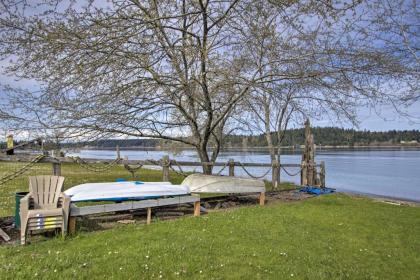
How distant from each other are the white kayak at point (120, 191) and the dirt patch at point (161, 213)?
0.48 m

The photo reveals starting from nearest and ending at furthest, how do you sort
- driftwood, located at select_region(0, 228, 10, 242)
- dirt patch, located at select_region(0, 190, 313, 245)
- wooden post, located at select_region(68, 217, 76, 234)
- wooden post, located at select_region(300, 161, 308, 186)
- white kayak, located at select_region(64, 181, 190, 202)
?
driftwood, located at select_region(0, 228, 10, 242) → wooden post, located at select_region(68, 217, 76, 234) → dirt patch, located at select_region(0, 190, 313, 245) → white kayak, located at select_region(64, 181, 190, 202) → wooden post, located at select_region(300, 161, 308, 186)

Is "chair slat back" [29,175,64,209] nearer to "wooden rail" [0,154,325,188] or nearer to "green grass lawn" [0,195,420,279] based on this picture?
"green grass lawn" [0,195,420,279]

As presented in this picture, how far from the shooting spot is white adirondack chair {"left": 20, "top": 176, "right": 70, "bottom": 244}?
18.7 feet

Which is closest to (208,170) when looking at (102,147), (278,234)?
(102,147)

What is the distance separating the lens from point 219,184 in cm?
992

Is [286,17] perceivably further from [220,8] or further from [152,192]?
[152,192]

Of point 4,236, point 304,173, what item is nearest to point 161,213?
point 4,236

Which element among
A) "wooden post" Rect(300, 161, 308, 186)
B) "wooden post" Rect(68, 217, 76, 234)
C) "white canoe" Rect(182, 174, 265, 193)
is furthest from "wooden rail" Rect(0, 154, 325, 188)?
"wooden post" Rect(68, 217, 76, 234)

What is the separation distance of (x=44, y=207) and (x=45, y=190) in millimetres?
316

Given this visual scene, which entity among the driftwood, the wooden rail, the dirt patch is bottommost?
the dirt patch

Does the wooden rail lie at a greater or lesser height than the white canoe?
greater

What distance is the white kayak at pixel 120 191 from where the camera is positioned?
289 inches

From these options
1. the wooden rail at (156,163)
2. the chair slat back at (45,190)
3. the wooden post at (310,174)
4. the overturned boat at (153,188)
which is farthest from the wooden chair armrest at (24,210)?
the wooden post at (310,174)

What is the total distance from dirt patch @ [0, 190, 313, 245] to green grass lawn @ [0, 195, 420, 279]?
0.72m
